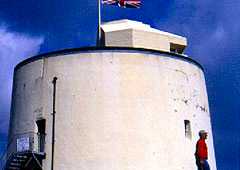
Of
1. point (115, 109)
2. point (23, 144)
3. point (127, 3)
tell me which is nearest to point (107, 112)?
point (115, 109)

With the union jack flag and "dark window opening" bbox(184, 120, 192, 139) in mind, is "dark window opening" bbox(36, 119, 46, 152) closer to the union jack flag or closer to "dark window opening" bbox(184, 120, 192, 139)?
"dark window opening" bbox(184, 120, 192, 139)

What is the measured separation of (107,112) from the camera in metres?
20.3

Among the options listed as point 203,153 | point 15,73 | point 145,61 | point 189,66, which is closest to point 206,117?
point 189,66

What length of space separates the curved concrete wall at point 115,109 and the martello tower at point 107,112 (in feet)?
0.13

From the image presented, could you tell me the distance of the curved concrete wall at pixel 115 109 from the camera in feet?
65.9

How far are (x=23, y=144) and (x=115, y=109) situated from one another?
426 cm

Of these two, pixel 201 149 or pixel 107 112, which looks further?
pixel 107 112

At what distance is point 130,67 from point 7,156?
688 centimetres

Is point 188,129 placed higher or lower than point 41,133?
higher

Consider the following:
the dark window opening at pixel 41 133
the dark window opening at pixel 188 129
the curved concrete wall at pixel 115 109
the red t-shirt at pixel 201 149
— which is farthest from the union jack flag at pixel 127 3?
the red t-shirt at pixel 201 149

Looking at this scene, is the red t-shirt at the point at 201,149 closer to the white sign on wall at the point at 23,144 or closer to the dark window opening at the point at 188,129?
the dark window opening at the point at 188,129

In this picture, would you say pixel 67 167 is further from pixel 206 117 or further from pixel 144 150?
pixel 206 117

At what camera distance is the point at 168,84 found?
70.1 ft

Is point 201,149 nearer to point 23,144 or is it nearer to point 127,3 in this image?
point 23,144
